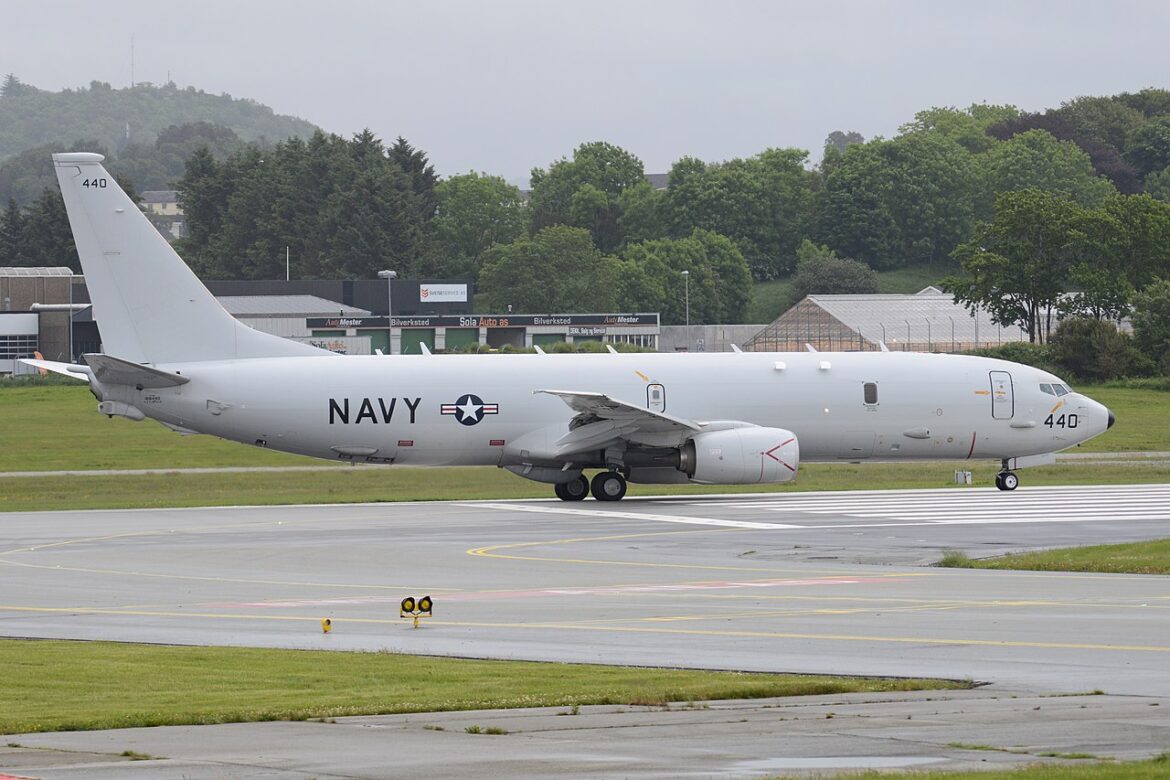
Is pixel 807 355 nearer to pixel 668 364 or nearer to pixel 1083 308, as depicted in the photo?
pixel 668 364

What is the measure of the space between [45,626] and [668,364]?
80.4 feet

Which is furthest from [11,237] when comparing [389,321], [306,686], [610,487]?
[306,686]

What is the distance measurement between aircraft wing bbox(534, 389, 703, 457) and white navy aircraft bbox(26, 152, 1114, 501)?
5 centimetres

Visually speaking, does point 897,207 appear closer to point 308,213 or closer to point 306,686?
point 308,213

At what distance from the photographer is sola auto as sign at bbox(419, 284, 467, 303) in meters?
126

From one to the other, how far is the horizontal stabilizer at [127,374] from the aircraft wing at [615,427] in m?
8.95

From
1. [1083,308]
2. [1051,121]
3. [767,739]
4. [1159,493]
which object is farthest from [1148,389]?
[1051,121]

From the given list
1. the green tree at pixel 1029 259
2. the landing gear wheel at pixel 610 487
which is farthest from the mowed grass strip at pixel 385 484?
the green tree at pixel 1029 259

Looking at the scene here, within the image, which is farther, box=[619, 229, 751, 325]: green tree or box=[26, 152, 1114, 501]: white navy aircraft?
box=[619, 229, 751, 325]: green tree

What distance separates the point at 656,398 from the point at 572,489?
10.3 feet

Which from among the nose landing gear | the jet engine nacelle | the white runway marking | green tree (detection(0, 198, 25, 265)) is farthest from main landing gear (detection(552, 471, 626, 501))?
green tree (detection(0, 198, 25, 265))

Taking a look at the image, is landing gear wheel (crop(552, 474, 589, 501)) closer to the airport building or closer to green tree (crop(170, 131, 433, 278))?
the airport building

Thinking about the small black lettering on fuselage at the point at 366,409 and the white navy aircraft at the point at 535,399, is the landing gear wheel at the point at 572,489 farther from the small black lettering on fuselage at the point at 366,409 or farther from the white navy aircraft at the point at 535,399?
the small black lettering on fuselage at the point at 366,409

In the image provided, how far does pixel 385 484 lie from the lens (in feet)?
163
